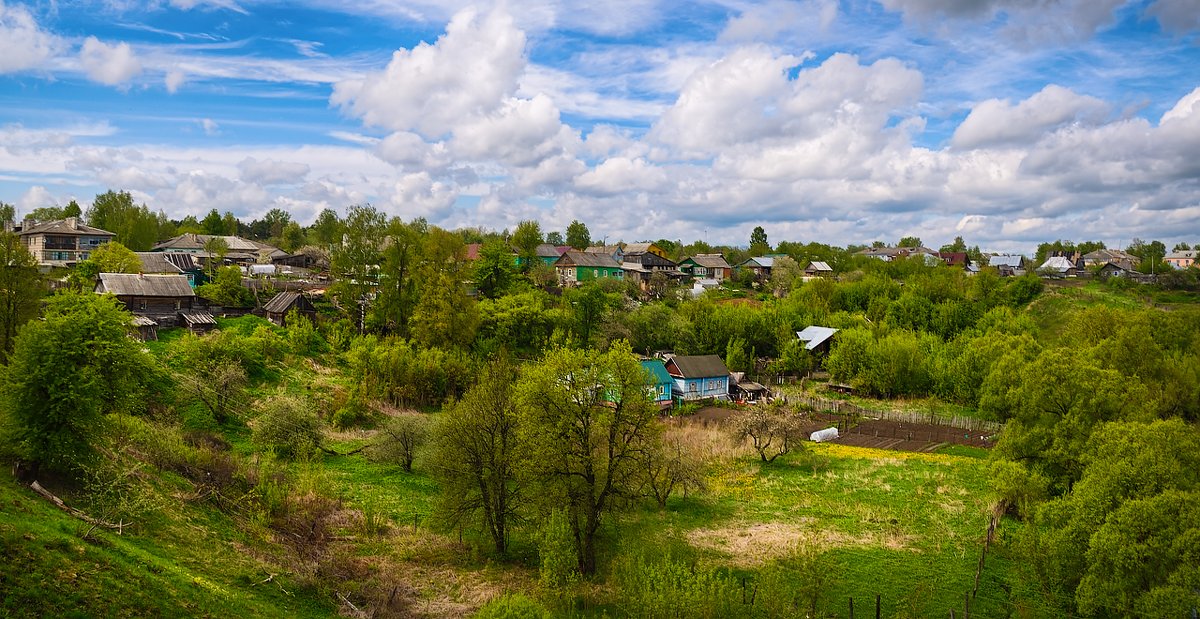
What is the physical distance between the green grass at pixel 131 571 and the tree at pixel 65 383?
1.45 meters

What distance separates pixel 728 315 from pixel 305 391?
3750 cm

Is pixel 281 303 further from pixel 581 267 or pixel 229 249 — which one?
pixel 581 267

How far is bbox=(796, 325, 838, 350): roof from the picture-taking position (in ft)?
205

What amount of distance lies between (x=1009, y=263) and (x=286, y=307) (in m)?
126

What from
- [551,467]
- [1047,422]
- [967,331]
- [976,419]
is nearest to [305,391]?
Answer: [551,467]

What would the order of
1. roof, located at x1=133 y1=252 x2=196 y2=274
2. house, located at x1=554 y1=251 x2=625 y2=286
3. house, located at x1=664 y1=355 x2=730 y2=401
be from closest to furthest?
house, located at x1=664 y1=355 x2=730 y2=401, roof, located at x1=133 y1=252 x2=196 y2=274, house, located at x1=554 y1=251 x2=625 y2=286

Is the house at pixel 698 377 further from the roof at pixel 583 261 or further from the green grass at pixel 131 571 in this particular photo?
the roof at pixel 583 261

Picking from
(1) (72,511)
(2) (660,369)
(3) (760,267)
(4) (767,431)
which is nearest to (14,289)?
(1) (72,511)

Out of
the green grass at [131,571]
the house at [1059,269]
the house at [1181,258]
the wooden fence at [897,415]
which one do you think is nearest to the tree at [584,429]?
the green grass at [131,571]

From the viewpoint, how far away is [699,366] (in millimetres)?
52250

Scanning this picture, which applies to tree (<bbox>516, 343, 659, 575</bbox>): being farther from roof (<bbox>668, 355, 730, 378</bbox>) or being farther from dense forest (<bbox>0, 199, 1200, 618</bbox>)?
roof (<bbox>668, 355, 730, 378</bbox>)

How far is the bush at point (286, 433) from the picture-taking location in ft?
99.7

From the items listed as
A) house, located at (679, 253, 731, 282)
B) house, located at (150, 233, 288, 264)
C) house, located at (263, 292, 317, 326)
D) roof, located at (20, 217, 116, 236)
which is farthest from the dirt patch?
house, located at (679, 253, 731, 282)

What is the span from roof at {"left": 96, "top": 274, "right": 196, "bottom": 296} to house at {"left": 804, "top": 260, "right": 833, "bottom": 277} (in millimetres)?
78800
